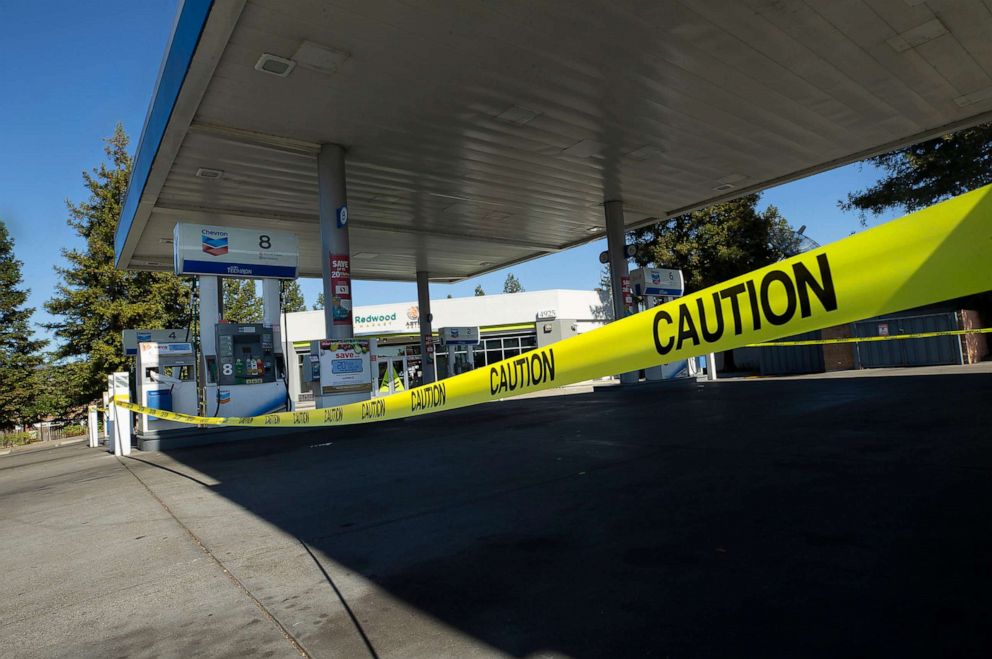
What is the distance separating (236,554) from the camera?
4.00 metres

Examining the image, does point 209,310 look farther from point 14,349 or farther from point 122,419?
point 14,349

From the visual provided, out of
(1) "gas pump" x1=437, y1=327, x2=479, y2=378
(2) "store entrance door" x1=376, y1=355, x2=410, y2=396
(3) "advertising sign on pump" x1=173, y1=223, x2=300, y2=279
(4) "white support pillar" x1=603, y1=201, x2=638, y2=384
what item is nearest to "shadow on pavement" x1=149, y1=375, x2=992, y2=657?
(3) "advertising sign on pump" x1=173, y1=223, x2=300, y2=279

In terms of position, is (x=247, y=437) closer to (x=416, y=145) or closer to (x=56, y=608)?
(x=416, y=145)

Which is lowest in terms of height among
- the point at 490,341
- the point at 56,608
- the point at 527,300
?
the point at 56,608

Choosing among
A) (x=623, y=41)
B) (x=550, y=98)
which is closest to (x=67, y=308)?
(x=550, y=98)

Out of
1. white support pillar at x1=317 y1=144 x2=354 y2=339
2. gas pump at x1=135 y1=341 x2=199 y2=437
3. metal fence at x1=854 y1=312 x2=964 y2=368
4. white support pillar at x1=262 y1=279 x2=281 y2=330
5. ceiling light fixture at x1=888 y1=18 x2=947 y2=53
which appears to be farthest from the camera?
metal fence at x1=854 y1=312 x2=964 y2=368

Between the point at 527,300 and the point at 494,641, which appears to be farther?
the point at 527,300

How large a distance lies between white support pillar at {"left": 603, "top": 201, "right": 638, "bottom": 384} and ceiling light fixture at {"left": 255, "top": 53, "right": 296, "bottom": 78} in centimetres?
1079

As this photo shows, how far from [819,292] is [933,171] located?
2224 cm

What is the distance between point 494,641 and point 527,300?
33.0 m

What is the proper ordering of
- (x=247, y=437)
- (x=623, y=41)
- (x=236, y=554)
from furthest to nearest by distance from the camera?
(x=247, y=437), (x=623, y=41), (x=236, y=554)

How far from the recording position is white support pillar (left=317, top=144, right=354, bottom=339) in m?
11.6

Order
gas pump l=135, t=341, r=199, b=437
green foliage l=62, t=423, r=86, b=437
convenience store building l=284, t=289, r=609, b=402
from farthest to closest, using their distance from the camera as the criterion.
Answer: convenience store building l=284, t=289, r=609, b=402, green foliage l=62, t=423, r=86, b=437, gas pump l=135, t=341, r=199, b=437

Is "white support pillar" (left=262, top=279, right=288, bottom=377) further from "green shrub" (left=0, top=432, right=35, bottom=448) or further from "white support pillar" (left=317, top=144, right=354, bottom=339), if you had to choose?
"green shrub" (left=0, top=432, right=35, bottom=448)
